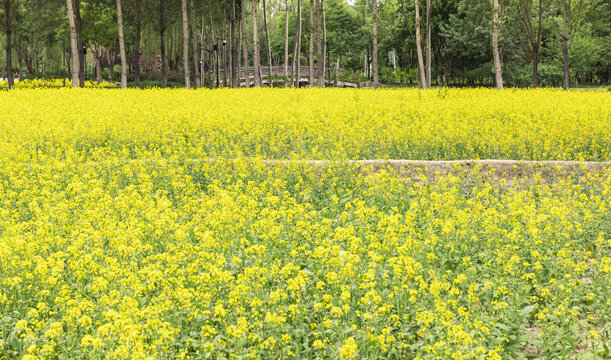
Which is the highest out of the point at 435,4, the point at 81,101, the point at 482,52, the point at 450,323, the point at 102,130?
the point at 435,4

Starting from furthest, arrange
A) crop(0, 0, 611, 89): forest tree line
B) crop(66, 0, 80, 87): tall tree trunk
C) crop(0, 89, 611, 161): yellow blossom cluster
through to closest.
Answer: crop(0, 0, 611, 89): forest tree line < crop(66, 0, 80, 87): tall tree trunk < crop(0, 89, 611, 161): yellow blossom cluster

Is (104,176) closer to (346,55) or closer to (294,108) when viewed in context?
(294,108)

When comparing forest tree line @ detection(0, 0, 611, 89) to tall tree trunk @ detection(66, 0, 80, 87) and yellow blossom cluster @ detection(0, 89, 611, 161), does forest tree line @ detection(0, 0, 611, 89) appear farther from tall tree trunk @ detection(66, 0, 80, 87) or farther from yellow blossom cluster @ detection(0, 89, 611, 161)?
yellow blossom cluster @ detection(0, 89, 611, 161)

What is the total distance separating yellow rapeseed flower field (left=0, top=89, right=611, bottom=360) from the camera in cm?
443

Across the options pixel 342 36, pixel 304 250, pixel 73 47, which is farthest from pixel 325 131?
pixel 342 36

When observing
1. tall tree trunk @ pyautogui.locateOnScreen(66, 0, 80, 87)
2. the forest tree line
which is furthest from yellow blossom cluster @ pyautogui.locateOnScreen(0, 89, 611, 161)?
the forest tree line

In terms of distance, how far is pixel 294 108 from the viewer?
16.7 metres

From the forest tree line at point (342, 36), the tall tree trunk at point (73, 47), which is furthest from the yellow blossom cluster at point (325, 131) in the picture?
the forest tree line at point (342, 36)

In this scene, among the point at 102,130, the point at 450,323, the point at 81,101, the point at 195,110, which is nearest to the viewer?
the point at 450,323

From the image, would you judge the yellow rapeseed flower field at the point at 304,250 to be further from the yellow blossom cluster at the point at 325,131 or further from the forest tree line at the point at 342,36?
the forest tree line at the point at 342,36

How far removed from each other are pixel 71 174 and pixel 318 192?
4.83m

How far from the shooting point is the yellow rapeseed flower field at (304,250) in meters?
4.43

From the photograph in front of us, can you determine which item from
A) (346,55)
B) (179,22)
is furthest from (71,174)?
(346,55)

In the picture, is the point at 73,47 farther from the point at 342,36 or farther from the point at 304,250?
the point at 342,36
